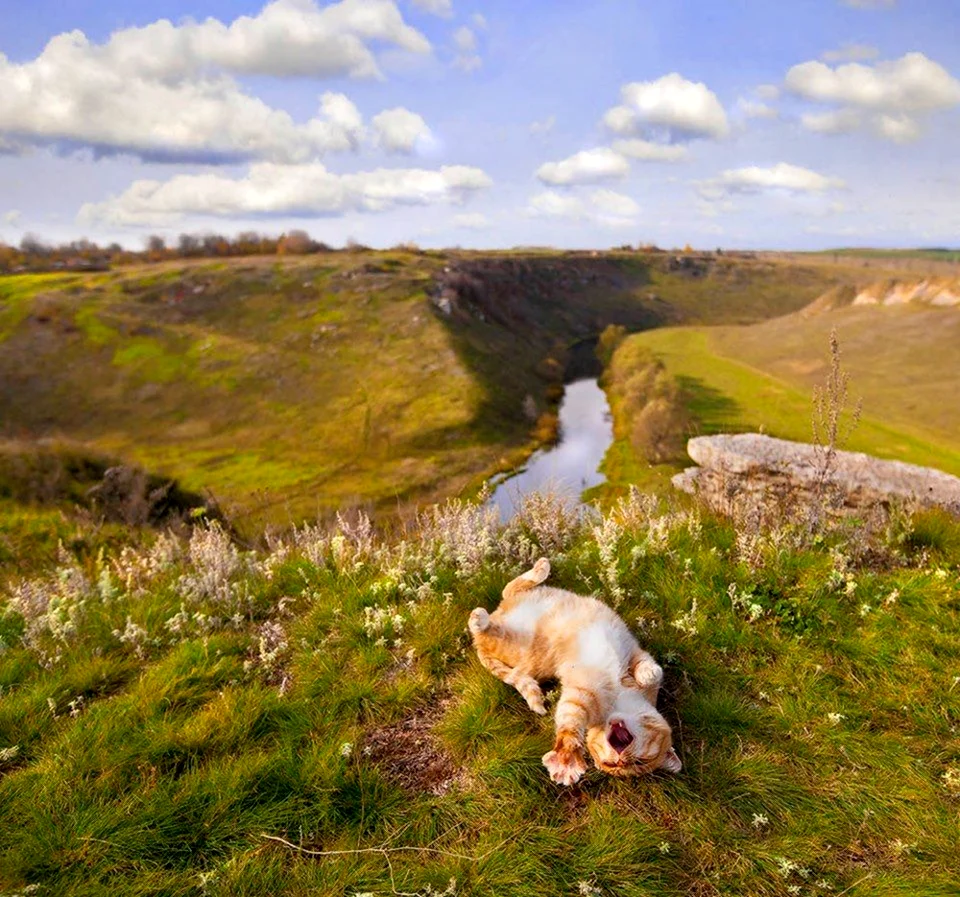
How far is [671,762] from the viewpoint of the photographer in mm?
4379

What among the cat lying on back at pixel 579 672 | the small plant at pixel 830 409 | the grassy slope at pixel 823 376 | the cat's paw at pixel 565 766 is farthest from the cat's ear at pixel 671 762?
the grassy slope at pixel 823 376

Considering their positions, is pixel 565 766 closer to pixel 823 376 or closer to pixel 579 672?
pixel 579 672

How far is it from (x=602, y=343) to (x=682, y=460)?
8362cm

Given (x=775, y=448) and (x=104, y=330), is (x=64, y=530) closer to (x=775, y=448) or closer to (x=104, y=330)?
(x=775, y=448)

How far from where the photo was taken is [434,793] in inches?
176

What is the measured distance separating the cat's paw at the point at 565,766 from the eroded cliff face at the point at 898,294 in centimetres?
13062

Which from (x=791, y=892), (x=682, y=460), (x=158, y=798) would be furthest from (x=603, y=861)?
(x=682, y=460)

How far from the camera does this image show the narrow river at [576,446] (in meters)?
70.7

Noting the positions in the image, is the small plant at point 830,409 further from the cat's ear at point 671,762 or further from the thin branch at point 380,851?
the thin branch at point 380,851

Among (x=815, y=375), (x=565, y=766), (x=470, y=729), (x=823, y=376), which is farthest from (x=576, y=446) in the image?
(x=565, y=766)

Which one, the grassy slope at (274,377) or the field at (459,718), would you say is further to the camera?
the grassy slope at (274,377)

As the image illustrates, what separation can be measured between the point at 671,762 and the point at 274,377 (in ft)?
316

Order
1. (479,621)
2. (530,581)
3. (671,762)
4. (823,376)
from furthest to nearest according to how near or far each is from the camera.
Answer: (823,376) < (530,581) < (479,621) < (671,762)

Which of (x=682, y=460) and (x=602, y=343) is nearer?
(x=682, y=460)
